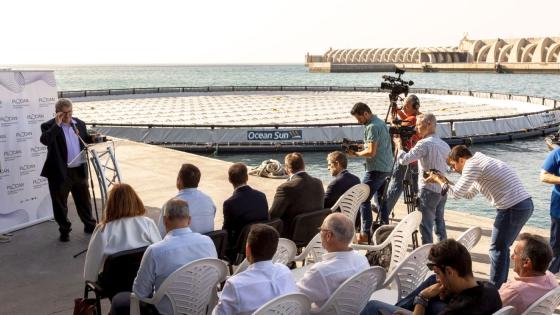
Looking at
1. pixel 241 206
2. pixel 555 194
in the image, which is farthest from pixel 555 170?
pixel 241 206

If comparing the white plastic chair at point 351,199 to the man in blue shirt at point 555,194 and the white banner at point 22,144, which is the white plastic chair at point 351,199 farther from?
the white banner at point 22,144

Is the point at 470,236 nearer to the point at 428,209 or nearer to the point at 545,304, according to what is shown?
the point at 545,304

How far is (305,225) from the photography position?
22.6 feet

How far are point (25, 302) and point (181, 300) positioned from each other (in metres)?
2.83

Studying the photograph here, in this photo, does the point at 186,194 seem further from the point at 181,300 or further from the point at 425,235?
the point at 425,235

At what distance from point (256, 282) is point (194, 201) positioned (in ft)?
7.30

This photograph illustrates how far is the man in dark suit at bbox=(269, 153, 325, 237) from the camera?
6.84m

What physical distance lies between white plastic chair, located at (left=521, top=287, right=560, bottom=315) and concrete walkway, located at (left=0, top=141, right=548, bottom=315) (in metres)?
3.51

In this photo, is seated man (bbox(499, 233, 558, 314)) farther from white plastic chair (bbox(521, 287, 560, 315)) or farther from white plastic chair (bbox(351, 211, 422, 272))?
white plastic chair (bbox(351, 211, 422, 272))

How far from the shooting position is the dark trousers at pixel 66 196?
865cm

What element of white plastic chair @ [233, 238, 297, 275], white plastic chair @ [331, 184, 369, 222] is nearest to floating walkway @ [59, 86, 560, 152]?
white plastic chair @ [331, 184, 369, 222]

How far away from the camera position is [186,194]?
6.09 m

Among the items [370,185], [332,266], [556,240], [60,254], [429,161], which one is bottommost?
[60,254]

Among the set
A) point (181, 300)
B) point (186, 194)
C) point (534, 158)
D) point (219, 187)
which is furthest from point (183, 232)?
point (534, 158)
